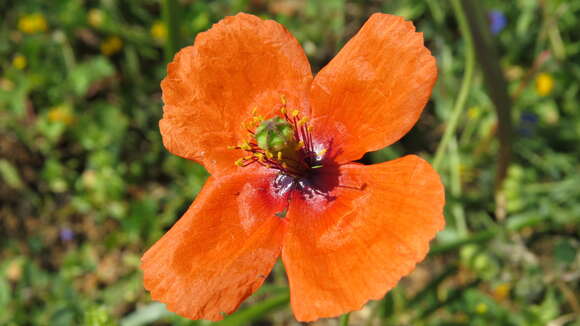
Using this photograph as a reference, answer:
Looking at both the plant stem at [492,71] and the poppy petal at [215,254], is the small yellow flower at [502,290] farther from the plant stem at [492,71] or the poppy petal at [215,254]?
the poppy petal at [215,254]

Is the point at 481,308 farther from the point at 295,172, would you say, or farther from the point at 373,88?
the point at 373,88

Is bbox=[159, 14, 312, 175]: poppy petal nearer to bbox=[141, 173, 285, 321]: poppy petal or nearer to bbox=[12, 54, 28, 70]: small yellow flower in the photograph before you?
bbox=[141, 173, 285, 321]: poppy petal

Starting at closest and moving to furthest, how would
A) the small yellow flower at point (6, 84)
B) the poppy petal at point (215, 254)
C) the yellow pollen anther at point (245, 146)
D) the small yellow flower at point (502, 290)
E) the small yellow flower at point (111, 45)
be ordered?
the poppy petal at point (215, 254) < the yellow pollen anther at point (245, 146) < the small yellow flower at point (502, 290) < the small yellow flower at point (6, 84) < the small yellow flower at point (111, 45)

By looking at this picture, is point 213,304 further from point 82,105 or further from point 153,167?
point 82,105

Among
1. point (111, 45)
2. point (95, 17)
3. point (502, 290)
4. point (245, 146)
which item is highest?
point (245, 146)

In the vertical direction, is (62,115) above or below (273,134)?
below

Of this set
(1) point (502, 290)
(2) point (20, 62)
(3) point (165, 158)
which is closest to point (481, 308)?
(1) point (502, 290)

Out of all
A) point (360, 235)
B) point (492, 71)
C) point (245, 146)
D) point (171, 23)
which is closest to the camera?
point (360, 235)

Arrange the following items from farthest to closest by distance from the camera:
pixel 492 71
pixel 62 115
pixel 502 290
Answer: pixel 62 115 < pixel 502 290 < pixel 492 71

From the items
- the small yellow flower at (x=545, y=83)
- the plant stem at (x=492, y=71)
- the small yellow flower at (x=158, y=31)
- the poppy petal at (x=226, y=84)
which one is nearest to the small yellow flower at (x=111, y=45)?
the small yellow flower at (x=158, y=31)
